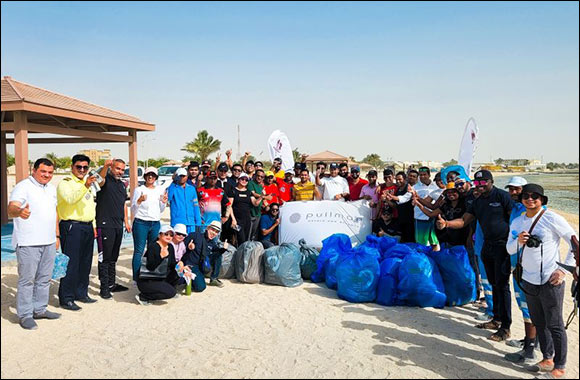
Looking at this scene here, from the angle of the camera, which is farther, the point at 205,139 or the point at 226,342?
the point at 205,139

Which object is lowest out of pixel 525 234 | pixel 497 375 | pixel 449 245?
pixel 497 375

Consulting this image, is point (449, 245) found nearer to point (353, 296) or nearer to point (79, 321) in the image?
point (353, 296)

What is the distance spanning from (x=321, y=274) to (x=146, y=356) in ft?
9.72

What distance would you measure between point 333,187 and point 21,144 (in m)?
5.22

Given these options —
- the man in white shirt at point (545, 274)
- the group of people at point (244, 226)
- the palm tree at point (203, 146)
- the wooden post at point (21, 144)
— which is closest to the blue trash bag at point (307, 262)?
the group of people at point (244, 226)

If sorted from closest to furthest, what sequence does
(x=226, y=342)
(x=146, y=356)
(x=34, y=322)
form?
(x=146, y=356), (x=226, y=342), (x=34, y=322)

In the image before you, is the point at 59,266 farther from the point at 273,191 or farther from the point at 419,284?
the point at 419,284

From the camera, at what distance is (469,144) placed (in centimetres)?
835

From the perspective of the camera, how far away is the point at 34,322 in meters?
4.11

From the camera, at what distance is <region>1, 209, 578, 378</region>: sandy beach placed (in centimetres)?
328

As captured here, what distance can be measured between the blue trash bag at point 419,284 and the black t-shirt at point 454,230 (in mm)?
444

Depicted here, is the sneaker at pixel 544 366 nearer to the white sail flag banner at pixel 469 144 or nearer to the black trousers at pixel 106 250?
the black trousers at pixel 106 250

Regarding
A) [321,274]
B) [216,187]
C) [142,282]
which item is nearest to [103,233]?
[142,282]

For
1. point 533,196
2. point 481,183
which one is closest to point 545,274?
point 533,196
